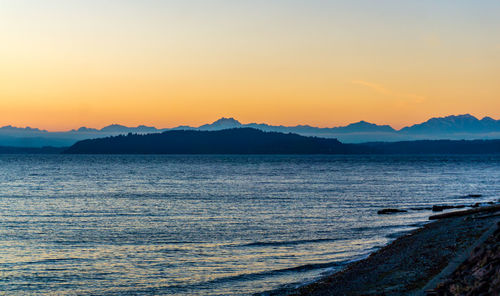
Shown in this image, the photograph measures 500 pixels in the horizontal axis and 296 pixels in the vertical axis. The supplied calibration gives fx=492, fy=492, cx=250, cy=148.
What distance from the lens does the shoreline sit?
18.1 m

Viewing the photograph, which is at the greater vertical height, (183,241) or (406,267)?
(406,267)

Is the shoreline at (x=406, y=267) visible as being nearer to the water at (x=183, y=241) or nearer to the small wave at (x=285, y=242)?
the water at (x=183, y=241)

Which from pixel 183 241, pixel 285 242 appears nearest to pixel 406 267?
pixel 285 242

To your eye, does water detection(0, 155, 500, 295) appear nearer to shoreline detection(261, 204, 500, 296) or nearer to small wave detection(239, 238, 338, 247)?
small wave detection(239, 238, 338, 247)

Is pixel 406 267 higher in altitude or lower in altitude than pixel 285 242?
higher

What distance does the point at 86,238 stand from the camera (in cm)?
3139

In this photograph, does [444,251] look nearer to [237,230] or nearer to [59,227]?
[237,230]

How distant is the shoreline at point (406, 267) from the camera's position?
18.1m

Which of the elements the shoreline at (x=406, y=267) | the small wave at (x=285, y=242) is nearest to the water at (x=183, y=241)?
the small wave at (x=285, y=242)

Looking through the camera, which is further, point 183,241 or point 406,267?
point 183,241

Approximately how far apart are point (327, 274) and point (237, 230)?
12967 millimetres

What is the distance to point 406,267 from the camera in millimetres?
21484

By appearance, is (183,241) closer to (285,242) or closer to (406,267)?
(285,242)

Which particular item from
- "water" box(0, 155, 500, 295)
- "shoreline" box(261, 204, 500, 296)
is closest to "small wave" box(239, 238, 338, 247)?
"water" box(0, 155, 500, 295)
